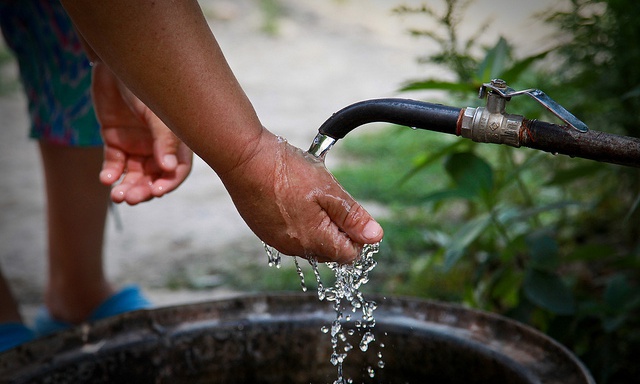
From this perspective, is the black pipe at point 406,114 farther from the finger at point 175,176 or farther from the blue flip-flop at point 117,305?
the blue flip-flop at point 117,305

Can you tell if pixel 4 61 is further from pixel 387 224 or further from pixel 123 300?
pixel 123 300

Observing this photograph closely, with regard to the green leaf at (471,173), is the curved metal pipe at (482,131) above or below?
below

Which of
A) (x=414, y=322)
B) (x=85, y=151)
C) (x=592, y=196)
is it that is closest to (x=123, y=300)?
(x=85, y=151)

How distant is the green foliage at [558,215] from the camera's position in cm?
185

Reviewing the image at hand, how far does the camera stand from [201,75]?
1093 mm

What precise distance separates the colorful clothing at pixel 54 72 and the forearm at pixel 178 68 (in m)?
1.15

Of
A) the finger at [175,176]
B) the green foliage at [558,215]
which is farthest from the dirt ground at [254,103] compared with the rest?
the finger at [175,176]

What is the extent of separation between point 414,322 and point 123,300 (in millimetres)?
1102

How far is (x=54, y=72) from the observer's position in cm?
221

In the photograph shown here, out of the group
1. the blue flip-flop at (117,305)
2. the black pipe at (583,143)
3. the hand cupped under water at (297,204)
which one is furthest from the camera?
the blue flip-flop at (117,305)

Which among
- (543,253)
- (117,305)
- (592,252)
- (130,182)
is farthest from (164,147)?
(592,252)

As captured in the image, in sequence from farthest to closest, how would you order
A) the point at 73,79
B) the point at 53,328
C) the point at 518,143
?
the point at 53,328
the point at 73,79
the point at 518,143

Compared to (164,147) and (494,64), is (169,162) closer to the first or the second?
(164,147)

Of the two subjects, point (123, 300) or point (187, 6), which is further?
point (123, 300)
